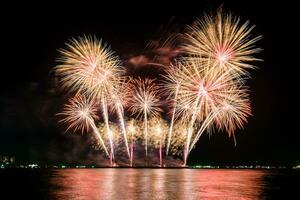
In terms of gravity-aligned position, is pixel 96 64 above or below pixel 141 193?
above

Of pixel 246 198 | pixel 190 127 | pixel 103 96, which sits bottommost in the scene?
pixel 246 198

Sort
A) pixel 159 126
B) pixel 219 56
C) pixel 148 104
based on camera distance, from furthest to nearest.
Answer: pixel 159 126
pixel 148 104
pixel 219 56

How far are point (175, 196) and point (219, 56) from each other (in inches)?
741

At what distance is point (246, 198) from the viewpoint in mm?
31172

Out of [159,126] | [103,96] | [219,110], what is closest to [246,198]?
[219,110]

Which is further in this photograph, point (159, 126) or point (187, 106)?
point (159, 126)

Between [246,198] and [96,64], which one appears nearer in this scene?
[246,198]

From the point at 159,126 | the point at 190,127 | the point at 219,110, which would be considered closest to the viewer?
the point at 219,110

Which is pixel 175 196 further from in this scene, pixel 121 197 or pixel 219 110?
pixel 219 110

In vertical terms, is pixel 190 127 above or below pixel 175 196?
above

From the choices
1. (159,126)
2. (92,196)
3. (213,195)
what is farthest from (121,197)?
(159,126)

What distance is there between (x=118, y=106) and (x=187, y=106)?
11.9 metres

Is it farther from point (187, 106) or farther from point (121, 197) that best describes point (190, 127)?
point (121, 197)

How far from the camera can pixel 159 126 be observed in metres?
71.6
